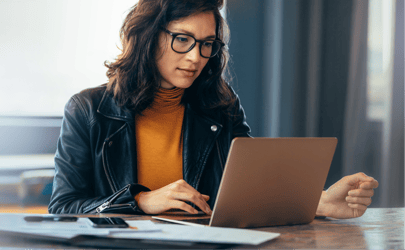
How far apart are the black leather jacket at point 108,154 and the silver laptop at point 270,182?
1.04 ft

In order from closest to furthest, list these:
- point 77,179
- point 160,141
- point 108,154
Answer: point 77,179
point 108,154
point 160,141

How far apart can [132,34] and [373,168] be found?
81.2 inches

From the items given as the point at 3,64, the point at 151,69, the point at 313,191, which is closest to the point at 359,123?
the point at 151,69

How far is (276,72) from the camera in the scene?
2533mm

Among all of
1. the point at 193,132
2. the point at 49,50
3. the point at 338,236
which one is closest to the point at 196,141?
the point at 193,132

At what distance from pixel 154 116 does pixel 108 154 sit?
0.25 metres

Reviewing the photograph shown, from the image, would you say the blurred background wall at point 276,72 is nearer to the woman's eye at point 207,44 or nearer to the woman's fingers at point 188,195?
the woman's eye at point 207,44

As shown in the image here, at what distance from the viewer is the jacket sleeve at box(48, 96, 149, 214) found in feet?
3.30

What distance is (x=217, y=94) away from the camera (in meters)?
1.60

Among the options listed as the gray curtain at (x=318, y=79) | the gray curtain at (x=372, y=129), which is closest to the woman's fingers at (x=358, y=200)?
A: the gray curtain at (x=318, y=79)

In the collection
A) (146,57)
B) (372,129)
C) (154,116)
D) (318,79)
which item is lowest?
(372,129)

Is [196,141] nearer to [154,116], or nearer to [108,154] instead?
[154,116]

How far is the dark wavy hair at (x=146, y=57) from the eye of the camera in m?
1.34

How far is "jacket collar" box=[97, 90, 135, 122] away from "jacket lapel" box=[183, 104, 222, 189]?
0.23 m
